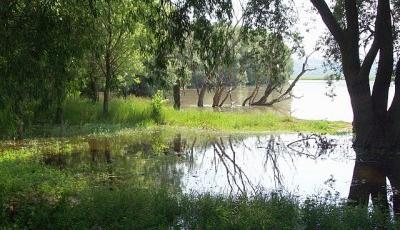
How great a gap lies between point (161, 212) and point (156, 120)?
702 inches

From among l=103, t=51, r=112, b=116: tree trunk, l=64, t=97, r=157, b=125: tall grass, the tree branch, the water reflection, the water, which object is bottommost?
the water

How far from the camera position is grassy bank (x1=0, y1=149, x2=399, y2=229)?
7008 mm

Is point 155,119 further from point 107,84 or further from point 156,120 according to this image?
point 107,84

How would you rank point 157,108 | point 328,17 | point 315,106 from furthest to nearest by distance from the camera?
1. point 315,106
2. point 157,108
3. point 328,17

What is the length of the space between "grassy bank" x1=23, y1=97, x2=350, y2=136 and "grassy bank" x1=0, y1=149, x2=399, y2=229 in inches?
508

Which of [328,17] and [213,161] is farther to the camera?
[328,17]

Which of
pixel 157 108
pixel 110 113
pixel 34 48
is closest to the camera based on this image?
pixel 34 48

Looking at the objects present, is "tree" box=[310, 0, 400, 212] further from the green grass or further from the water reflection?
the green grass

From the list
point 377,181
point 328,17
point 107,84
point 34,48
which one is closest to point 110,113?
point 107,84

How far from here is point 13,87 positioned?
7.89 meters

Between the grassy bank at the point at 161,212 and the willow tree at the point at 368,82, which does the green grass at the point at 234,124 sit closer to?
the willow tree at the point at 368,82

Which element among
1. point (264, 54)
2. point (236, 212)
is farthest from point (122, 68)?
point (236, 212)

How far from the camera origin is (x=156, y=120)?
83.0 ft

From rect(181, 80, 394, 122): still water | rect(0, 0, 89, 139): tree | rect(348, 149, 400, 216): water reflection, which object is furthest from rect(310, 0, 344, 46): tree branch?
rect(0, 0, 89, 139): tree
